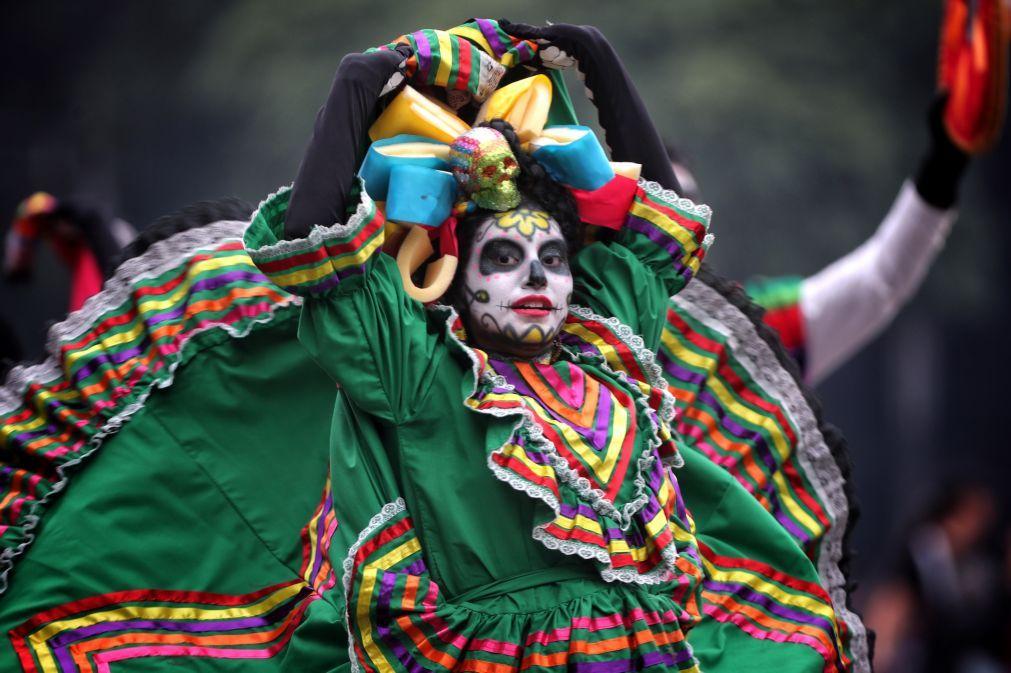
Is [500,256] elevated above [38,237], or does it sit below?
above

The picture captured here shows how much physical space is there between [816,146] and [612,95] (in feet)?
25.3

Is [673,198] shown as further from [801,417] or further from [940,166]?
[940,166]

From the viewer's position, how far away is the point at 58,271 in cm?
818

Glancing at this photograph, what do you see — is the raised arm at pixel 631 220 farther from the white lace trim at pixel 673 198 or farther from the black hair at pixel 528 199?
the black hair at pixel 528 199

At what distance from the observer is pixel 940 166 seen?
15.3 ft

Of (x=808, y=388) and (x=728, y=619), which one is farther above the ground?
(x=808, y=388)

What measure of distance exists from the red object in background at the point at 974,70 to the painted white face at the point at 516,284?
2084 millimetres

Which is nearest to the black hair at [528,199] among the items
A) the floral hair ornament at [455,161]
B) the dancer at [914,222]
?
the floral hair ornament at [455,161]

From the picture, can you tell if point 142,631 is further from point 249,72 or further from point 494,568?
point 249,72

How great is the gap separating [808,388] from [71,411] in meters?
1.74

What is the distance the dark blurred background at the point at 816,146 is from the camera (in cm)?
937

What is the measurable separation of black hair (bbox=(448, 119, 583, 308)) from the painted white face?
0.03 m

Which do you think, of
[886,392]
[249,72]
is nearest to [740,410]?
[249,72]

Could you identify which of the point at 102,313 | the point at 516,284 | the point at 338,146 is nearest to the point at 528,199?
the point at 516,284
